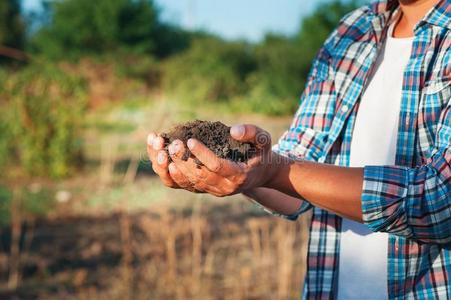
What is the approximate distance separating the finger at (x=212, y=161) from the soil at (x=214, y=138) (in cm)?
3

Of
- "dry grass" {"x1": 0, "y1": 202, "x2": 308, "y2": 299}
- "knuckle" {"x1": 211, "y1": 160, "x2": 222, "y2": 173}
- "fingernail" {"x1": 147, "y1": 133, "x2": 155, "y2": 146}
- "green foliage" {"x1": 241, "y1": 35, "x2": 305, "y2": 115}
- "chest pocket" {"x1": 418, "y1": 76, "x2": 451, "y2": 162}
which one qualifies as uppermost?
"green foliage" {"x1": 241, "y1": 35, "x2": 305, "y2": 115}

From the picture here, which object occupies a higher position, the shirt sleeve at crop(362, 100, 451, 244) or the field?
the shirt sleeve at crop(362, 100, 451, 244)

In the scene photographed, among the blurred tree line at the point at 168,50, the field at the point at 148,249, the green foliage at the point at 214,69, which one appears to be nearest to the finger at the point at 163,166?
the field at the point at 148,249

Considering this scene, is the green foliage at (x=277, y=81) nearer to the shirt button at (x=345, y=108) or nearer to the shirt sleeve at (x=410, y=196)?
the shirt button at (x=345, y=108)

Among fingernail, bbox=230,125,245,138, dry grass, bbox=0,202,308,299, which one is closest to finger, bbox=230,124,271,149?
fingernail, bbox=230,125,245,138

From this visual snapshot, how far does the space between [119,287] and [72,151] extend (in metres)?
3.86

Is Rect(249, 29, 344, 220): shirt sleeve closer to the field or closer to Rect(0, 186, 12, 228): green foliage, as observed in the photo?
the field

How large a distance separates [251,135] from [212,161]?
3.6 inches

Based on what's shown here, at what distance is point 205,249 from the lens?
4.42m

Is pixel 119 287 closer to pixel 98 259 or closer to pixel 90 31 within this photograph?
pixel 98 259

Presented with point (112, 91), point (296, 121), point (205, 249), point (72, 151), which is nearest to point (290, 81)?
point (112, 91)

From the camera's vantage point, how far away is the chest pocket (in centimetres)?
128

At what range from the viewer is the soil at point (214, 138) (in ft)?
3.82

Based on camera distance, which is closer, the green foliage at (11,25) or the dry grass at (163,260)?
the dry grass at (163,260)
